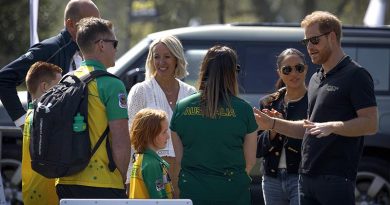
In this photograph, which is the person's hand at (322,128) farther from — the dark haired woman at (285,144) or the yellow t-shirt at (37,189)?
the yellow t-shirt at (37,189)

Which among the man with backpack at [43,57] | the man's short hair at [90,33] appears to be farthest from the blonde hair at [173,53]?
the man's short hair at [90,33]

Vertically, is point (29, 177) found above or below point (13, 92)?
below

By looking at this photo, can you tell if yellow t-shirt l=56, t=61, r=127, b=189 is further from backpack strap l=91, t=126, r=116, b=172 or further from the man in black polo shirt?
the man in black polo shirt

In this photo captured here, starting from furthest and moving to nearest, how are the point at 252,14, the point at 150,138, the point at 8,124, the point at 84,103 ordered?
1. the point at 252,14
2. the point at 8,124
3. the point at 150,138
4. the point at 84,103

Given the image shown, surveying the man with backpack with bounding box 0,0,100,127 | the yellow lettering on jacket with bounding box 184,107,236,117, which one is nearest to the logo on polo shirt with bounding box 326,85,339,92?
the yellow lettering on jacket with bounding box 184,107,236,117

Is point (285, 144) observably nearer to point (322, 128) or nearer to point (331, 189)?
point (331, 189)

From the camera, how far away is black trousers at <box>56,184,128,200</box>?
5426mm

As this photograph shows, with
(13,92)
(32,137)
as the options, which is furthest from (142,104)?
(32,137)

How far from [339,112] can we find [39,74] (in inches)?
78.9

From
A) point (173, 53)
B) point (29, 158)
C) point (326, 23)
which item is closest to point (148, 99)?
point (173, 53)

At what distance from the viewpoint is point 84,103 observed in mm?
5367

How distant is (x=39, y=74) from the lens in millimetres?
6348

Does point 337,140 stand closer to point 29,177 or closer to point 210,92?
point 210,92

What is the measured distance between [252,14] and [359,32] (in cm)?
2595
